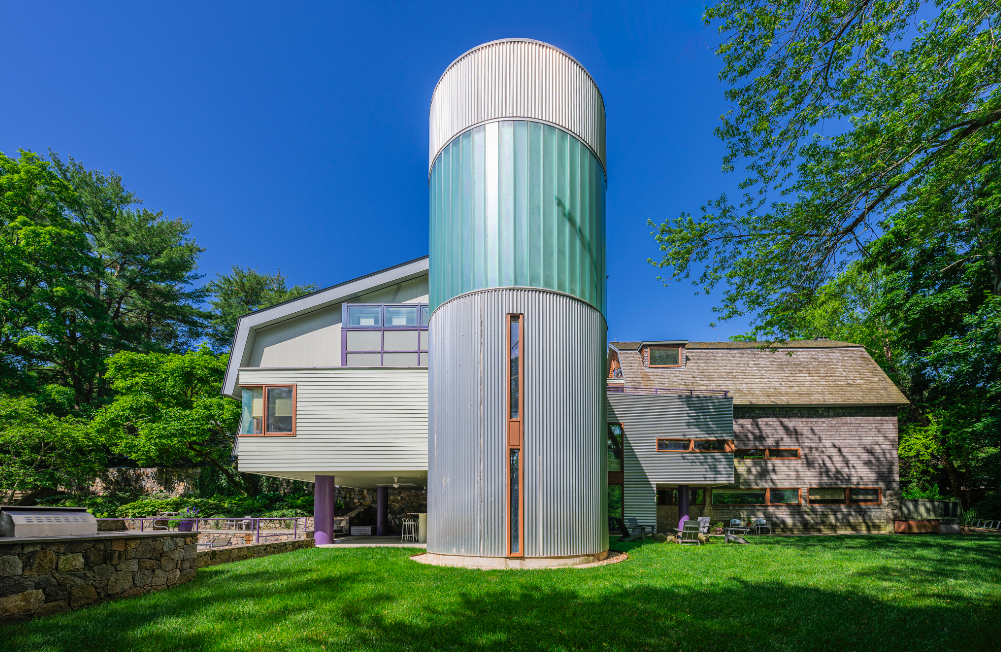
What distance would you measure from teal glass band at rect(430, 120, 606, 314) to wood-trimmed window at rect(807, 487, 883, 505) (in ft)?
53.0

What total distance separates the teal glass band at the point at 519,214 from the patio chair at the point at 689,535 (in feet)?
25.3

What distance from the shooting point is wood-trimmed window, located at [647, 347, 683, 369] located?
24953mm

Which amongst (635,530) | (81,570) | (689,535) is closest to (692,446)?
(689,535)

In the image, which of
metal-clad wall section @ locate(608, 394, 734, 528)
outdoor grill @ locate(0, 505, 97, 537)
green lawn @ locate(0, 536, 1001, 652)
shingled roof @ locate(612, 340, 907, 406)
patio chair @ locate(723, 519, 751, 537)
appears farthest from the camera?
shingled roof @ locate(612, 340, 907, 406)

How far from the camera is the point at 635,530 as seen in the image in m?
17.4

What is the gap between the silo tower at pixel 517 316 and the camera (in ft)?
36.9

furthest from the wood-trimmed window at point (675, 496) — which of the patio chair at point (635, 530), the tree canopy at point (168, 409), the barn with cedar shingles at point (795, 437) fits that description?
the tree canopy at point (168, 409)

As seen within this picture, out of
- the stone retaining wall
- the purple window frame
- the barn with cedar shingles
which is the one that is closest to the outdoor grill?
the stone retaining wall

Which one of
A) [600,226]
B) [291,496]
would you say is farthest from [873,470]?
[291,496]

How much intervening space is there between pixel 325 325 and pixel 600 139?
9637 millimetres

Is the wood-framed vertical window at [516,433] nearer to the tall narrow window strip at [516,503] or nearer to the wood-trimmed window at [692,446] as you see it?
the tall narrow window strip at [516,503]

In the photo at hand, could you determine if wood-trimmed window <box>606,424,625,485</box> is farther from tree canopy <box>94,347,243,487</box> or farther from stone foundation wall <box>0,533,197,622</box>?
tree canopy <box>94,347,243,487</box>

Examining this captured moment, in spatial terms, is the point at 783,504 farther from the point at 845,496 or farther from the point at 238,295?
the point at 238,295

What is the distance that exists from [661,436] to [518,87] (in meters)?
11.8
